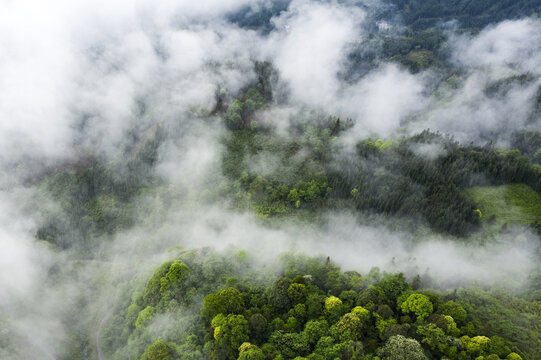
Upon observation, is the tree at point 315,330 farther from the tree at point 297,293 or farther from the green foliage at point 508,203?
the green foliage at point 508,203

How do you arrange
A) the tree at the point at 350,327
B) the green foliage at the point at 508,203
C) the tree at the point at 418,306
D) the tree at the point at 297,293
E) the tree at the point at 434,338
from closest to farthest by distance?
the tree at the point at 434,338 → the tree at the point at 350,327 → the tree at the point at 418,306 → the tree at the point at 297,293 → the green foliage at the point at 508,203

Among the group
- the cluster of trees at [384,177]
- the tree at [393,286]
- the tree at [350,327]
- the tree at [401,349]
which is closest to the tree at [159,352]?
the tree at [350,327]

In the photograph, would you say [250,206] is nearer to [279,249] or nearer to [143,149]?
[279,249]

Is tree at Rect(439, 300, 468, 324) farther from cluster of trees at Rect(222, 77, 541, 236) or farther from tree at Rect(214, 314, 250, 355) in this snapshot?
cluster of trees at Rect(222, 77, 541, 236)

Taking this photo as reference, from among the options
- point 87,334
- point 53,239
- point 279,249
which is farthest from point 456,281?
point 53,239

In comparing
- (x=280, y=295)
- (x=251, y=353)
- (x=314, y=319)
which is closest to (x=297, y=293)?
(x=280, y=295)

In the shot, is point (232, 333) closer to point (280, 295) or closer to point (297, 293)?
point (280, 295)
